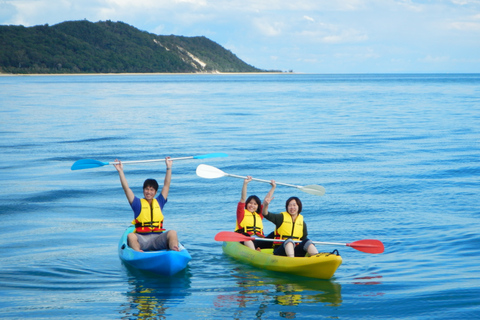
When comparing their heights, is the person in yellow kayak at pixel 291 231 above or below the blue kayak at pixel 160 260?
above

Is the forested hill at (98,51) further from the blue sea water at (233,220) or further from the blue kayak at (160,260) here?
the blue kayak at (160,260)

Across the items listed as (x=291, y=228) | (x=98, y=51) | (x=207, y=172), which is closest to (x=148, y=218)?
(x=207, y=172)

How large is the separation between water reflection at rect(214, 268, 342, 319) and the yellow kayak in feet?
0.38

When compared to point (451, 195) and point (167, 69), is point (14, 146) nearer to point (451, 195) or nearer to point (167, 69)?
point (451, 195)

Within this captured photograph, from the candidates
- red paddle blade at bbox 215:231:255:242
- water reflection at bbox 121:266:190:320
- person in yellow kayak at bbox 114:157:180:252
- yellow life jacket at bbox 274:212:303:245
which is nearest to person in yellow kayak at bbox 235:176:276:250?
red paddle blade at bbox 215:231:255:242

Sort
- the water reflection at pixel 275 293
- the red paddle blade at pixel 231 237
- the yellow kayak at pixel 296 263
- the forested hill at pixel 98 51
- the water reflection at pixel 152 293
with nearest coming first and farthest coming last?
the water reflection at pixel 152 293 < the water reflection at pixel 275 293 < the yellow kayak at pixel 296 263 < the red paddle blade at pixel 231 237 < the forested hill at pixel 98 51

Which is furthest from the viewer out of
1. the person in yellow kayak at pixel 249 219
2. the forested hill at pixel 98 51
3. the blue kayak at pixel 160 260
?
the forested hill at pixel 98 51

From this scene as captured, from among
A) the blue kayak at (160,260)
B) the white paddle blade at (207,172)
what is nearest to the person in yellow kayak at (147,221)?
the blue kayak at (160,260)

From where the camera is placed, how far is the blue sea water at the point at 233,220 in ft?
22.4

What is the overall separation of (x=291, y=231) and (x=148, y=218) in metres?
2.00

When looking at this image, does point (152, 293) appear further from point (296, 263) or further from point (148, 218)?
point (296, 263)

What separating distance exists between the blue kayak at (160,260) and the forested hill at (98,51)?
351ft

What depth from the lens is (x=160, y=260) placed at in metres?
7.50

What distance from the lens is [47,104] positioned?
129 feet
